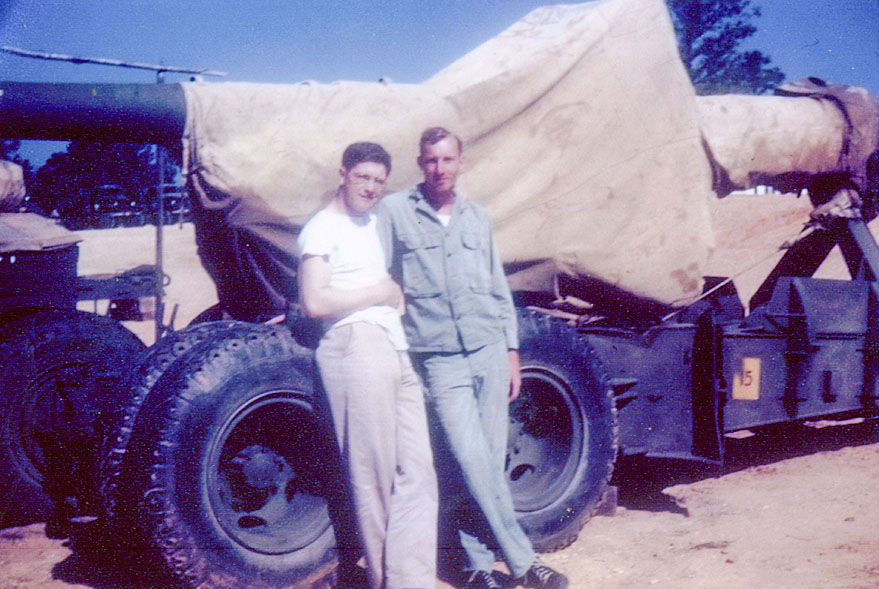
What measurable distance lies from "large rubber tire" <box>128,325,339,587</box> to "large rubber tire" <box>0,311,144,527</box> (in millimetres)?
1233

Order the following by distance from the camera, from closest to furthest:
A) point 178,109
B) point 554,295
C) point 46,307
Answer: point 178,109 < point 554,295 < point 46,307

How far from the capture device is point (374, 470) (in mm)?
3834

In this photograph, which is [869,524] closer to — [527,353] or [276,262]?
[527,353]

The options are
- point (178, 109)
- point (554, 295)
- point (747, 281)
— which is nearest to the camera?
point (178, 109)

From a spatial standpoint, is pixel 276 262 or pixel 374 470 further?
pixel 276 262

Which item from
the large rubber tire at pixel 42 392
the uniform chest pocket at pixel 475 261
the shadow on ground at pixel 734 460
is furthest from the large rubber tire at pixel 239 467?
the shadow on ground at pixel 734 460

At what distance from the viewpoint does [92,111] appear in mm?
4414

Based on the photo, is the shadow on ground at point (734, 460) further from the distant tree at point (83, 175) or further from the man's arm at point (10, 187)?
the man's arm at point (10, 187)

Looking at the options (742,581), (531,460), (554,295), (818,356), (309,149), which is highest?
(309,149)

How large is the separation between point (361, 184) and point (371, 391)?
930 millimetres

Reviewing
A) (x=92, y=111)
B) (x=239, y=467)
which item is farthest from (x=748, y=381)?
(x=92, y=111)

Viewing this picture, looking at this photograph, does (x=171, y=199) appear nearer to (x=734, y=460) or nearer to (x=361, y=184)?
(x=361, y=184)

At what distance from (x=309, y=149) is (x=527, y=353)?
5.10 ft

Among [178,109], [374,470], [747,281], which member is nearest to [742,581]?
[374,470]
